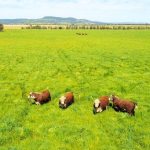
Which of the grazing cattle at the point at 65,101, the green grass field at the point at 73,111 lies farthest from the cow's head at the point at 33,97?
the grazing cattle at the point at 65,101

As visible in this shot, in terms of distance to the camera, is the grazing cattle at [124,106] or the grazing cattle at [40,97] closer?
the grazing cattle at [124,106]

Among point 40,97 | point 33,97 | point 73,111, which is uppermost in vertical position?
point 40,97

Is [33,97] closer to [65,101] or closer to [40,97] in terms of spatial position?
[40,97]

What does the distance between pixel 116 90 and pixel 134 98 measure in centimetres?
243

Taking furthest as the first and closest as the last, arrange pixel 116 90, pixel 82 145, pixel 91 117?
pixel 116 90
pixel 91 117
pixel 82 145

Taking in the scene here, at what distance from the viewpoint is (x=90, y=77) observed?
90.8 feet

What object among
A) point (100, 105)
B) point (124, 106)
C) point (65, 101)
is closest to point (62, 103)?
point (65, 101)

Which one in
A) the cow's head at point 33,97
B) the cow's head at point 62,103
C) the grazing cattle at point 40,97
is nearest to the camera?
the cow's head at point 62,103

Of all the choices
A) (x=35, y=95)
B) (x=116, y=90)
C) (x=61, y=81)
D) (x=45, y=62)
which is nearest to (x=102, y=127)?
(x=35, y=95)

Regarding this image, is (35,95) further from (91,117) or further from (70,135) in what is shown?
(70,135)

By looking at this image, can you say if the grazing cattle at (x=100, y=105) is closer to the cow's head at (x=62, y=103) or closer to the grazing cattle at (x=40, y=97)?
the cow's head at (x=62, y=103)

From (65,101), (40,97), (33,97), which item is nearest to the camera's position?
(65,101)

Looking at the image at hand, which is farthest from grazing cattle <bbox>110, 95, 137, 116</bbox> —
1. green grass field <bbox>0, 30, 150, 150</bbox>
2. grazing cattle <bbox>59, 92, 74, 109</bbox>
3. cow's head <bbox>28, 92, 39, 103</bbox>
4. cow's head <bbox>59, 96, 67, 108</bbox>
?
cow's head <bbox>28, 92, 39, 103</bbox>

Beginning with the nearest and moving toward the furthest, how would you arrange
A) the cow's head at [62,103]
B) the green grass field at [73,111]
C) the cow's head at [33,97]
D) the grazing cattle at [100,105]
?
the green grass field at [73,111] < the grazing cattle at [100,105] < the cow's head at [62,103] < the cow's head at [33,97]
